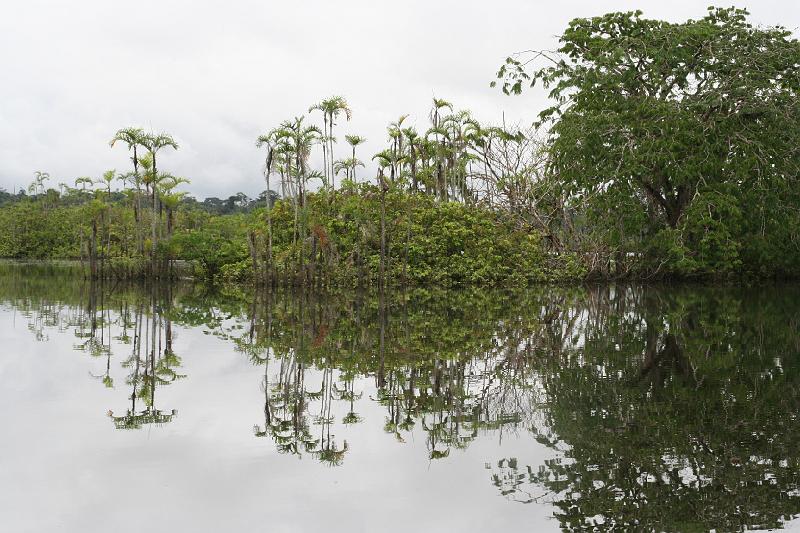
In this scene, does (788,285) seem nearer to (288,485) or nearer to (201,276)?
(201,276)

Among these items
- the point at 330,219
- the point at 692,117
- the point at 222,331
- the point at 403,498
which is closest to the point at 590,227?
the point at 692,117

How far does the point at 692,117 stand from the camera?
2114 centimetres

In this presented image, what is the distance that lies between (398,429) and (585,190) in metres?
20.3

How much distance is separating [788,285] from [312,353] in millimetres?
23320

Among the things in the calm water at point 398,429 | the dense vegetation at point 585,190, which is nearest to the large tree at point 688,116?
the dense vegetation at point 585,190

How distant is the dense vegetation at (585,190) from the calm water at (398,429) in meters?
10.4

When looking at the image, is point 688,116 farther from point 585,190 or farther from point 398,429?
point 398,429

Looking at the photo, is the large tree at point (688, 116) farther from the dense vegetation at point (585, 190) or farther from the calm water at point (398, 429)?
the calm water at point (398, 429)

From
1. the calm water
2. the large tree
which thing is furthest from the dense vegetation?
the calm water

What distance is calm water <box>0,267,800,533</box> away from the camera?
4223 millimetres

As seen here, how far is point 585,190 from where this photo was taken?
→ 24828 mm

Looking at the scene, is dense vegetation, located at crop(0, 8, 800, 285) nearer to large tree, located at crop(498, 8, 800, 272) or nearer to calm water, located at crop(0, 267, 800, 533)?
large tree, located at crop(498, 8, 800, 272)

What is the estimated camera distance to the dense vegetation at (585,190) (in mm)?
21562

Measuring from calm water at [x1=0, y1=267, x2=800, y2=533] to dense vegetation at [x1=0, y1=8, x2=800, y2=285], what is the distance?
1036 cm
